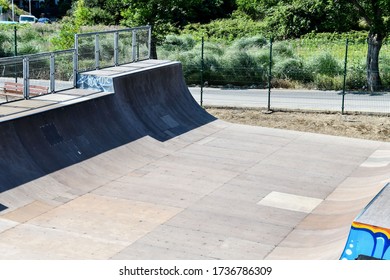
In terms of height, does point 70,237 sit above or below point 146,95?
below

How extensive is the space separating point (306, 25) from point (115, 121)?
104 feet

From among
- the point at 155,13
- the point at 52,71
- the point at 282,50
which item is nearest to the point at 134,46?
the point at 52,71

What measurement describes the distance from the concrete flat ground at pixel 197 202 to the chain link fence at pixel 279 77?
763 cm

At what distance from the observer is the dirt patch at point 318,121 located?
→ 20.3 m

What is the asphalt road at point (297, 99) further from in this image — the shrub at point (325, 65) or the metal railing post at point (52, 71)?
the metal railing post at point (52, 71)

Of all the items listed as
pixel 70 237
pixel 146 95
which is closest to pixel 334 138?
pixel 146 95

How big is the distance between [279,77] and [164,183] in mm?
15863

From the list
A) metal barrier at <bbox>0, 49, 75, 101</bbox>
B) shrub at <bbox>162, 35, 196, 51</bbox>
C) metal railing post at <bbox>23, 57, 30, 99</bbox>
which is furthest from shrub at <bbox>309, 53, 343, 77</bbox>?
metal railing post at <bbox>23, 57, 30, 99</bbox>

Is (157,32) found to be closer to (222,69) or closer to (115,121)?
(222,69)

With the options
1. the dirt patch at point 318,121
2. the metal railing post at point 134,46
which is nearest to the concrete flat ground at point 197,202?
the dirt patch at point 318,121

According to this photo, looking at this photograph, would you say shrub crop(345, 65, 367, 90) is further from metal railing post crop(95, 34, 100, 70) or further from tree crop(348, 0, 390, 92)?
metal railing post crop(95, 34, 100, 70)

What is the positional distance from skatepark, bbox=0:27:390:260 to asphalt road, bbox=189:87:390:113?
4554 mm

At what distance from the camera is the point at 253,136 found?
62.6ft

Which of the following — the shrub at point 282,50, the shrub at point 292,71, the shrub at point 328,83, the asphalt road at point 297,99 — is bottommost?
the asphalt road at point 297,99
